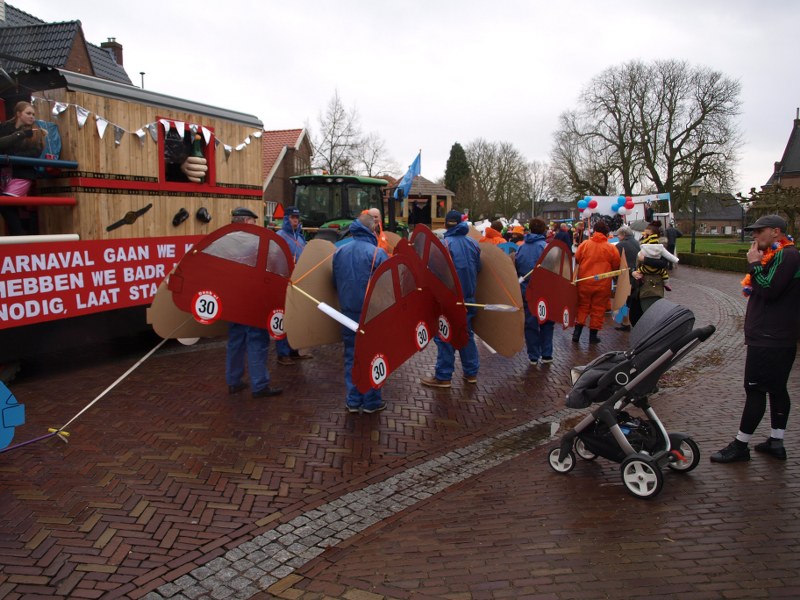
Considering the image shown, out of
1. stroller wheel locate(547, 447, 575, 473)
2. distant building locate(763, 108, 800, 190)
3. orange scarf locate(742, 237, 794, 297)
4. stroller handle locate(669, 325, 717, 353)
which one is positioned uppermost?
distant building locate(763, 108, 800, 190)

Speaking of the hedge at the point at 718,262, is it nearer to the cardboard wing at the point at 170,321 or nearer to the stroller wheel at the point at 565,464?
the stroller wheel at the point at 565,464

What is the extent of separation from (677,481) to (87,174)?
723 cm

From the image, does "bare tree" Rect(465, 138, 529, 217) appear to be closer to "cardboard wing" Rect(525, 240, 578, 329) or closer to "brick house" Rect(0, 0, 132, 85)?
"brick house" Rect(0, 0, 132, 85)

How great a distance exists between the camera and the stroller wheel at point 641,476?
4.09m

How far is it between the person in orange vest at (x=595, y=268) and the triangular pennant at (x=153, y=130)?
244 inches

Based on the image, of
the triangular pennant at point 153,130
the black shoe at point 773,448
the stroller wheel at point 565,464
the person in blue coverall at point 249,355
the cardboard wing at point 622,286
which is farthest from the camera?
the cardboard wing at point 622,286

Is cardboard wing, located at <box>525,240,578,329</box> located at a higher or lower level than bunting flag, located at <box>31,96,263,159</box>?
lower

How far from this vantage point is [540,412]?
249 inches

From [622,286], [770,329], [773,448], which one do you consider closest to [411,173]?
[622,286]

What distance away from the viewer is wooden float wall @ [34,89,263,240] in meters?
7.27

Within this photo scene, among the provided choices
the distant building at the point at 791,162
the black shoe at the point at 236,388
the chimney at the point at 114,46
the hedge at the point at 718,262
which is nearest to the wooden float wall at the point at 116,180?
the black shoe at the point at 236,388

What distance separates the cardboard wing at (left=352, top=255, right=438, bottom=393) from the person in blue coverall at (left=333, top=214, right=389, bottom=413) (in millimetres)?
358

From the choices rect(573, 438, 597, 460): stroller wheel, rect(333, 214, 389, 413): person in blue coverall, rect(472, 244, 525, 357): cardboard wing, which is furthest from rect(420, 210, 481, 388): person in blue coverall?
rect(573, 438, 597, 460): stroller wheel

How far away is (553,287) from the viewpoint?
7746 mm
